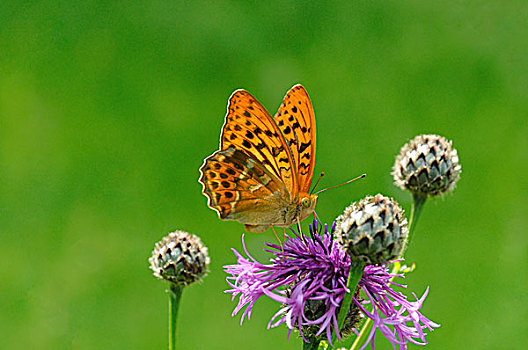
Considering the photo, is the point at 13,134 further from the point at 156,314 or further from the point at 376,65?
the point at 376,65

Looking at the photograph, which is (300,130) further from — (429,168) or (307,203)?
(429,168)

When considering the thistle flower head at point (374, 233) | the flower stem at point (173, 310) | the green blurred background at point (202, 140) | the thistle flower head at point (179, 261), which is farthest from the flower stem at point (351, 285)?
the green blurred background at point (202, 140)

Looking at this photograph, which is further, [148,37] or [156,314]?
[148,37]

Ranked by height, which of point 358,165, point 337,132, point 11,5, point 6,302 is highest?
point 11,5

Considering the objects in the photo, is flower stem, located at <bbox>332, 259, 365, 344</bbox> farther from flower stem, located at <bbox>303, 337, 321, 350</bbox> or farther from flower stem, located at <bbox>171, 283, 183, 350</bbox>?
flower stem, located at <bbox>171, 283, 183, 350</bbox>

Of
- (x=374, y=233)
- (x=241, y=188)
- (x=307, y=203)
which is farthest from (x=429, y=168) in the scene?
(x=374, y=233)

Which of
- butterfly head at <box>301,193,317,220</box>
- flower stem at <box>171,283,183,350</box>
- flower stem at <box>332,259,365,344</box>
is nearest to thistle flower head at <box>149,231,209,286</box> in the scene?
flower stem at <box>171,283,183,350</box>

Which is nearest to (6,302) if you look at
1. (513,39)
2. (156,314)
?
(156,314)
